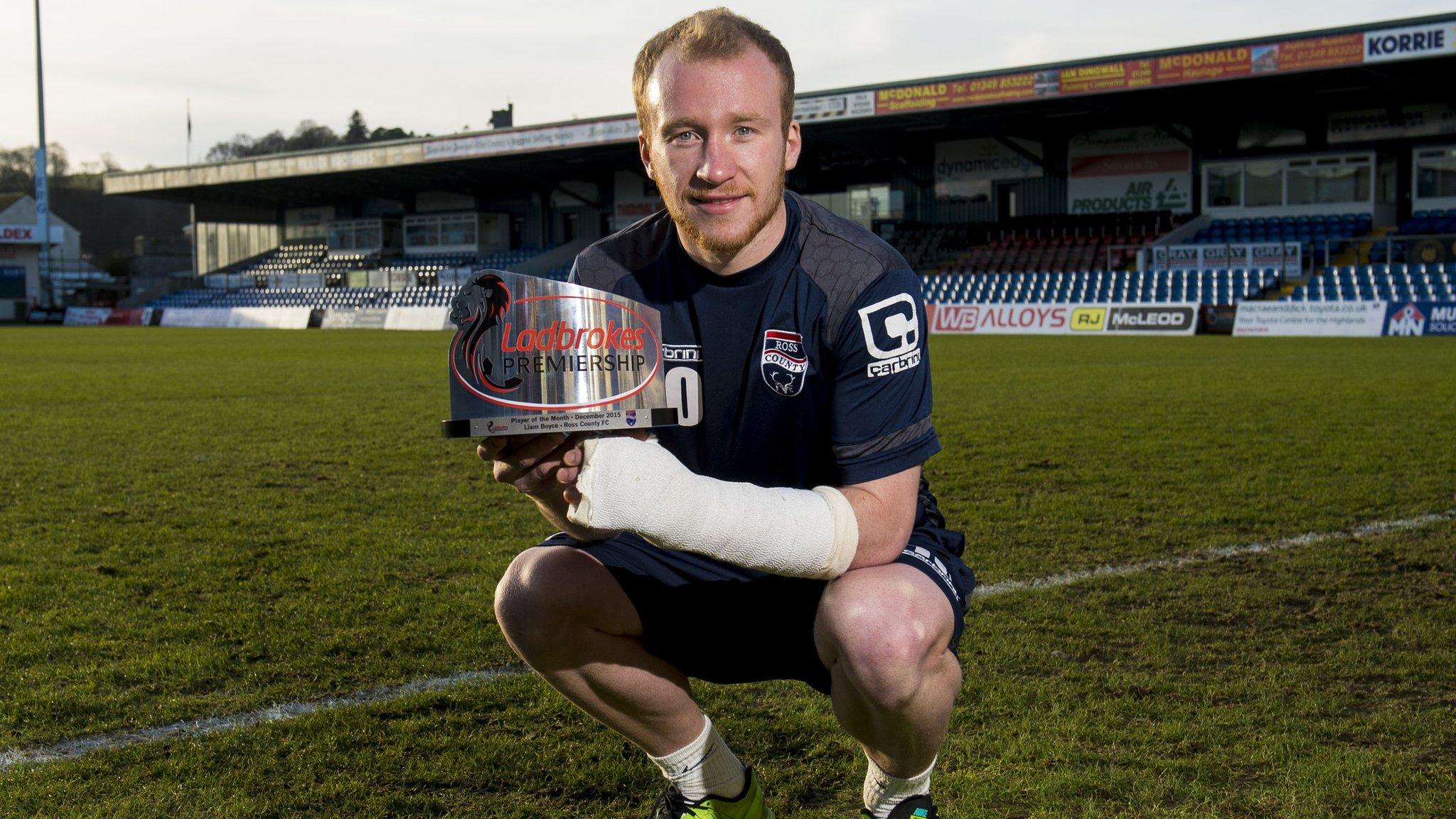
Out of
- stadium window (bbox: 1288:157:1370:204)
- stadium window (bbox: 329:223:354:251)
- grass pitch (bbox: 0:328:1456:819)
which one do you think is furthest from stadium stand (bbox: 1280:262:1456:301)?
stadium window (bbox: 329:223:354:251)

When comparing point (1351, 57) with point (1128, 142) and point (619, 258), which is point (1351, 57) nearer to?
point (1128, 142)

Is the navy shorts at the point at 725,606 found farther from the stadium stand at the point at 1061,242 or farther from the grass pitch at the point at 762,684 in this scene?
the stadium stand at the point at 1061,242

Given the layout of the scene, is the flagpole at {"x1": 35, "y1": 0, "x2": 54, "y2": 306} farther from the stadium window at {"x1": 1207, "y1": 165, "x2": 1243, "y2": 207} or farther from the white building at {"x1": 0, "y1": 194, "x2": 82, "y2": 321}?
the stadium window at {"x1": 1207, "y1": 165, "x2": 1243, "y2": 207}

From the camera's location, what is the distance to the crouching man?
2164mm

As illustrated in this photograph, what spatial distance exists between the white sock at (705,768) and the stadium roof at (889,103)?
2619cm

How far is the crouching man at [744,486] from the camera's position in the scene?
216 cm

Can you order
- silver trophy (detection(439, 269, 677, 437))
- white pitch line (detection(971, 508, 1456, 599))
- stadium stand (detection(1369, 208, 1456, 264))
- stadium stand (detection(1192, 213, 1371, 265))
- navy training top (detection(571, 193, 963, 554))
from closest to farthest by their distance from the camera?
silver trophy (detection(439, 269, 677, 437)) → navy training top (detection(571, 193, 963, 554)) → white pitch line (detection(971, 508, 1456, 599)) → stadium stand (detection(1369, 208, 1456, 264)) → stadium stand (detection(1192, 213, 1371, 265))

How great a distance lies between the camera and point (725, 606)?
2564mm

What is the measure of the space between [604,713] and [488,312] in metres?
1.07

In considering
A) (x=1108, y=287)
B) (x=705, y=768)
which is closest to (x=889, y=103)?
(x=1108, y=287)

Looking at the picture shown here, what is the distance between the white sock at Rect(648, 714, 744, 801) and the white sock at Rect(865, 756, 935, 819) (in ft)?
0.93

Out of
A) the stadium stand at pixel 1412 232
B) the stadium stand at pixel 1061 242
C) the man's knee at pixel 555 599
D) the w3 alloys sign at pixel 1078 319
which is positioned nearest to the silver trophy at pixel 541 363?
the man's knee at pixel 555 599

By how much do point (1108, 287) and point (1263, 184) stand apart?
7825 mm

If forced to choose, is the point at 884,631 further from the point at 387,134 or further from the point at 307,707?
the point at 387,134
